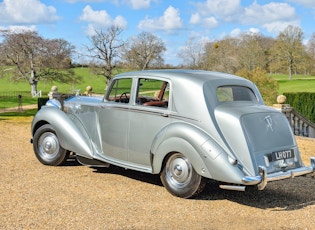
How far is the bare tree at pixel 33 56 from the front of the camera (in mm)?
37781

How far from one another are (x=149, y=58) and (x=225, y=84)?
35.8 metres

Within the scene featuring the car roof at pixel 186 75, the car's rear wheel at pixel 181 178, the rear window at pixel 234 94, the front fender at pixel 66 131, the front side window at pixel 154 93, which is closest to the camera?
the car's rear wheel at pixel 181 178

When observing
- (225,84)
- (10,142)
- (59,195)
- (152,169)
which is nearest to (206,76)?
(225,84)

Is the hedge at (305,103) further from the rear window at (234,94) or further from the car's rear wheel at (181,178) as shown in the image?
the car's rear wheel at (181,178)

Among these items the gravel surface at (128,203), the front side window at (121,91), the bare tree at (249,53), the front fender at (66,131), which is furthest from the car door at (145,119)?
the bare tree at (249,53)

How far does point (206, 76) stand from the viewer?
646 centimetres

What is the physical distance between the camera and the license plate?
5852 millimetres

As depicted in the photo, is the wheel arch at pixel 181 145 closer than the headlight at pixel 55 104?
Yes

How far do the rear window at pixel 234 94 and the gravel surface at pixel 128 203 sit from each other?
1435 millimetres

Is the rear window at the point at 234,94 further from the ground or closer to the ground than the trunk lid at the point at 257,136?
further from the ground

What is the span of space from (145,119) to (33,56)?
34.2 metres

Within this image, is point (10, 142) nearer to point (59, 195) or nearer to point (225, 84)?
point (59, 195)

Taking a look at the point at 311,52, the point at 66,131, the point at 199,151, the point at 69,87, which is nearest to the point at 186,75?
the point at 199,151

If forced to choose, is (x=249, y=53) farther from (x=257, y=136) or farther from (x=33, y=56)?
(x=257, y=136)
